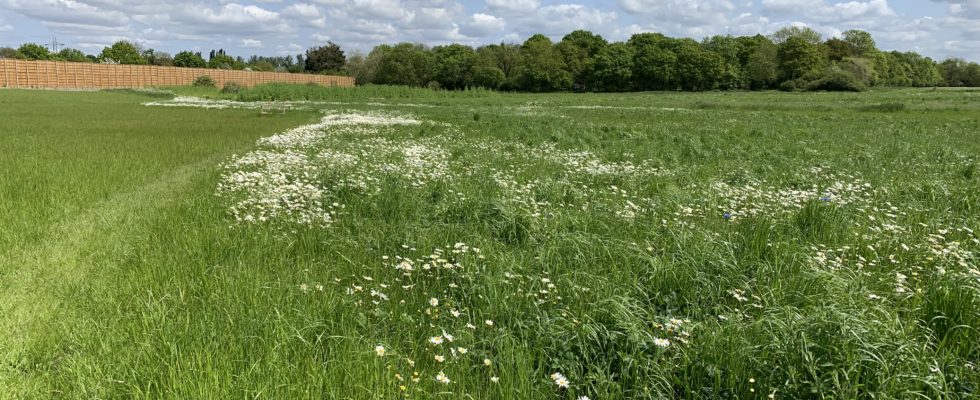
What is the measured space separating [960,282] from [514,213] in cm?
444

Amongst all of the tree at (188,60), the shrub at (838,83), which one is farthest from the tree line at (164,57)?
the shrub at (838,83)

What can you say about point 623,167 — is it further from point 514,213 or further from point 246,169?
point 246,169

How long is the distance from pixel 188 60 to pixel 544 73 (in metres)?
74.3

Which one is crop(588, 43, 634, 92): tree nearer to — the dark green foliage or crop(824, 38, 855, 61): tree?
the dark green foliage

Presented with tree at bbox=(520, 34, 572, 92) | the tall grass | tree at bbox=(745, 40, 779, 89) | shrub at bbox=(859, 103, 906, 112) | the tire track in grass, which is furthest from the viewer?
tree at bbox=(520, 34, 572, 92)

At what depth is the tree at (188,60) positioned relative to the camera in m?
117

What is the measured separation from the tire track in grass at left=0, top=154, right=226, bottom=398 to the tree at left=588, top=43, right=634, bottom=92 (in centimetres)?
10393

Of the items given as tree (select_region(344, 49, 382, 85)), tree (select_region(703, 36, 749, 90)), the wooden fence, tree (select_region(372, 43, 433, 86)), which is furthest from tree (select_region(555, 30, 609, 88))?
the wooden fence

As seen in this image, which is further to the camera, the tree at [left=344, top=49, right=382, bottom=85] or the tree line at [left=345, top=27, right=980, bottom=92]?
the tree at [left=344, top=49, right=382, bottom=85]

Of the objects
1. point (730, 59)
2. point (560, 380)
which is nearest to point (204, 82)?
point (560, 380)

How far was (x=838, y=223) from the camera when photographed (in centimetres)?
728

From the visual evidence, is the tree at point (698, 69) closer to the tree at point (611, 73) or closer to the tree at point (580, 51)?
the tree at point (611, 73)

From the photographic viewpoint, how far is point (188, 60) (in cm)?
11688

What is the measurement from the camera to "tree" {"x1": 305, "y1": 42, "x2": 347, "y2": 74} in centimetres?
13950
